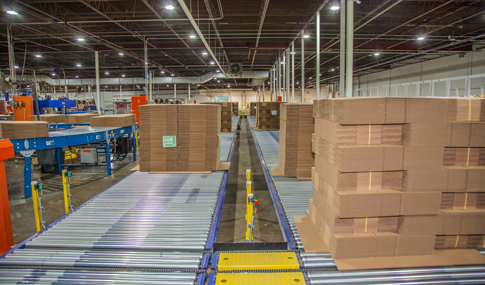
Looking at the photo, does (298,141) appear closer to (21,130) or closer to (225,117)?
(21,130)

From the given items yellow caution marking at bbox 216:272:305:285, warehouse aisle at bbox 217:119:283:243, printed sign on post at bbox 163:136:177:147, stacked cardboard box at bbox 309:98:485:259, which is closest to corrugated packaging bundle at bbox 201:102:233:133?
warehouse aisle at bbox 217:119:283:243

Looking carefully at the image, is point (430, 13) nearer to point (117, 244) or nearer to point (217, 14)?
point (217, 14)

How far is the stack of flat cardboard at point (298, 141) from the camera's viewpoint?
602cm

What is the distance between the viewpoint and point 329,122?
9.87ft

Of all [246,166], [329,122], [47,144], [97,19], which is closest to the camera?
[329,122]

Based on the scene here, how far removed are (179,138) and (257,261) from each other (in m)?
3.70

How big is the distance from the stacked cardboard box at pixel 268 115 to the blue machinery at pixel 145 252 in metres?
11.7

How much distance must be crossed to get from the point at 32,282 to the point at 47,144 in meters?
5.49

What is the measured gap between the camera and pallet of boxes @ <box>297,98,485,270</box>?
2.73 m

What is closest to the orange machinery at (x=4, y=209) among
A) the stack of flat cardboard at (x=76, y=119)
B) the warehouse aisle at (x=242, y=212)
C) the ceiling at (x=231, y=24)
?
the warehouse aisle at (x=242, y=212)

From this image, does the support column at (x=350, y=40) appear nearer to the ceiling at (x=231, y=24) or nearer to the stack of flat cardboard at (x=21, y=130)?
the ceiling at (x=231, y=24)

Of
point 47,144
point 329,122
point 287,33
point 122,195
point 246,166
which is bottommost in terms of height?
point 246,166

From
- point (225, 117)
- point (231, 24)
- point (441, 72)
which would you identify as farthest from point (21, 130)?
point (441, 72)

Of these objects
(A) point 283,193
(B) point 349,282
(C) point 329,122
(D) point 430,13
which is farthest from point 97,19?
(D) point 430,13
